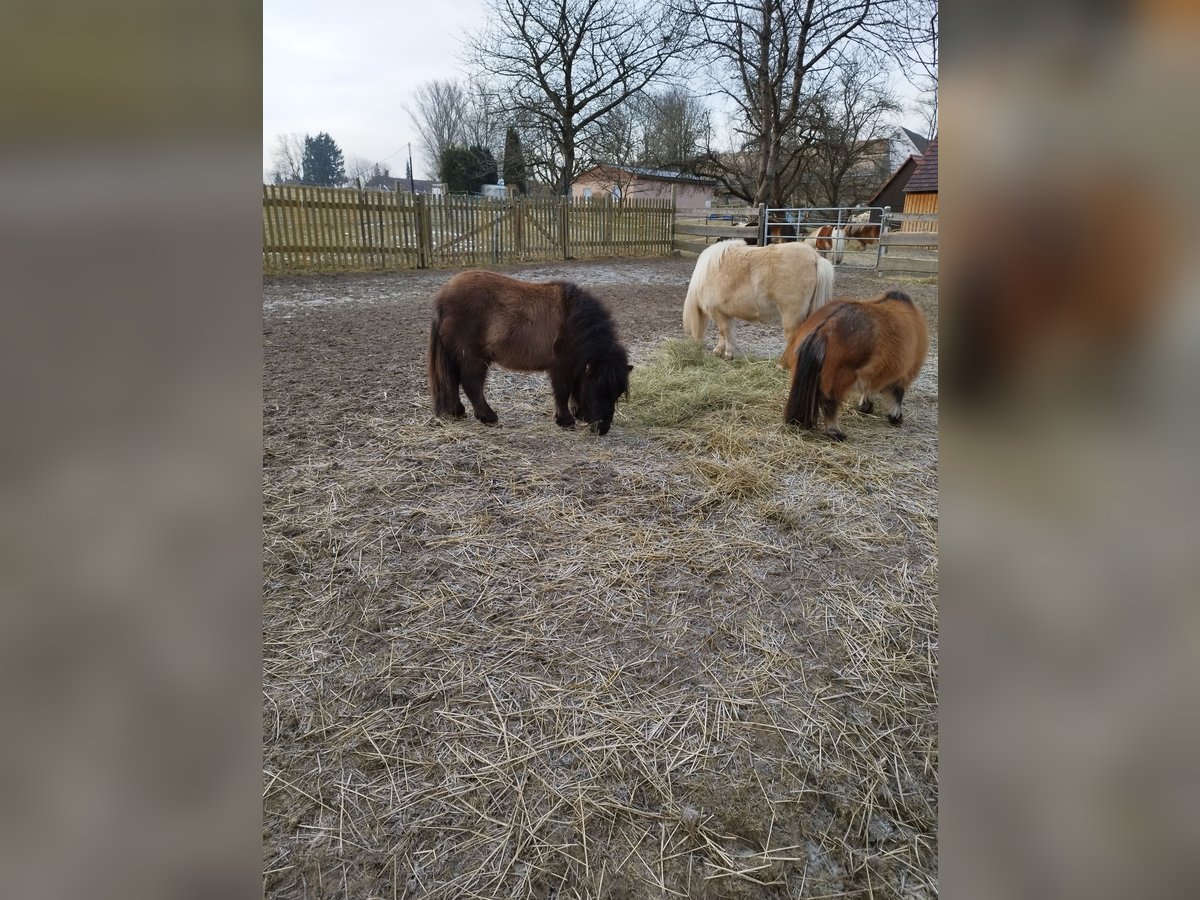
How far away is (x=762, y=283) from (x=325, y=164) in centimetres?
4628

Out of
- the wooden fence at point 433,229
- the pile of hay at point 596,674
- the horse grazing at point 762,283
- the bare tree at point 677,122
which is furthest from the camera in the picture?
the bare tree at point 677,122

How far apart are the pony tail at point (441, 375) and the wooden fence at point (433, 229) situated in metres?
9.86

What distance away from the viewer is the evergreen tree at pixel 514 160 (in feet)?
82.6

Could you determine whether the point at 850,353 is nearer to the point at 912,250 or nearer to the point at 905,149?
the point at 912,250

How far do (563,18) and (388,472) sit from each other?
856 inches

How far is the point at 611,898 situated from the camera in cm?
152

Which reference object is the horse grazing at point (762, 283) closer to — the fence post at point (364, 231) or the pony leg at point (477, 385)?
the pony leg at point (477, 385)

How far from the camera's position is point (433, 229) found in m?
14.7

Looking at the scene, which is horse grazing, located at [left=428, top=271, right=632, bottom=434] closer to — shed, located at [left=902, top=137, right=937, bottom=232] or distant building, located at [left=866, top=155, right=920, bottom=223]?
shed, located at [left=902, top=137, right=937, bottom=232]

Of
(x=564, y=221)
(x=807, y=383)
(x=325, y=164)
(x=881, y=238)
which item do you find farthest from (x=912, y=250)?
(x=325, y=164)

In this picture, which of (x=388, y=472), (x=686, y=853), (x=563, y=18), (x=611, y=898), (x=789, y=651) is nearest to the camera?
(x=611, y=898)
